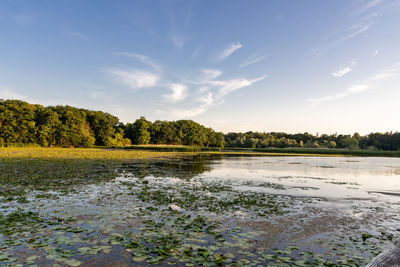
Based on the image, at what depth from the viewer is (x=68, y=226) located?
313 inches

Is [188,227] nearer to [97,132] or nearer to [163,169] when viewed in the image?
[163,169]

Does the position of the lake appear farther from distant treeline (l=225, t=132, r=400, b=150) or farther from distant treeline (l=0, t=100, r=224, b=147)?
distant treeline (l=225, t=132, r=400, b=150)

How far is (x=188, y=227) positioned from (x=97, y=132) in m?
102

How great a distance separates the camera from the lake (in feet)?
19.8

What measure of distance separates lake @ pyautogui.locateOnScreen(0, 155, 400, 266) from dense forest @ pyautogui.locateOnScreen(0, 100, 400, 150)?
6995cm

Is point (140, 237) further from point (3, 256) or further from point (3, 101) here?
point (3, 101)

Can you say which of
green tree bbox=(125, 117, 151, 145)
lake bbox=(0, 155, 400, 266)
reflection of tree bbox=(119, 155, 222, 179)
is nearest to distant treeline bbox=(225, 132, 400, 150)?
green tree bbox=(125, 117, 151, 145)

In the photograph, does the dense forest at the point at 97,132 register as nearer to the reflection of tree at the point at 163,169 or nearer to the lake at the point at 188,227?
the reflection of tree at the point at 163,169

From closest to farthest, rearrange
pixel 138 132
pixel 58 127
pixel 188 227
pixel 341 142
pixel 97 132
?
pixel 188 227
pixel 58 127
pixel 97 132
pixel 138 132
pixel 341 142

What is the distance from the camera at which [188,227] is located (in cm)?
814

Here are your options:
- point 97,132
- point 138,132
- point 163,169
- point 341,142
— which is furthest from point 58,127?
point 341,142

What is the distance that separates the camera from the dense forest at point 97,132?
6944cm

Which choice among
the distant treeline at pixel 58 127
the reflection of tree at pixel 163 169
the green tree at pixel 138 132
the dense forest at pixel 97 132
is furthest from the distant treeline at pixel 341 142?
the reflection of tree at pixel 163 169

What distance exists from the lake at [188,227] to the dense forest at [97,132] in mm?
69952
